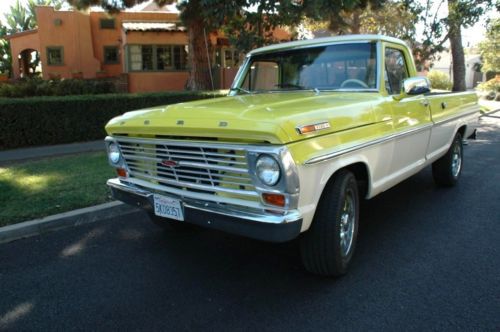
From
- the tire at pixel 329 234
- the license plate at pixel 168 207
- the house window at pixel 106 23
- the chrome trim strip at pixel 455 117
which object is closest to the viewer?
the tire at pixel 329 234

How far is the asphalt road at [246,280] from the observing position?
10.0 feet

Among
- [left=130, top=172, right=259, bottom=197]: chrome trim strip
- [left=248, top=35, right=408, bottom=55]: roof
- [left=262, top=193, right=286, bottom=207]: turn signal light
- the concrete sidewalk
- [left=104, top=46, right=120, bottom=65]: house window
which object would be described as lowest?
the concrete sidewalk

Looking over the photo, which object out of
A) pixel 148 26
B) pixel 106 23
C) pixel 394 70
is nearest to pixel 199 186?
pixel 394 70

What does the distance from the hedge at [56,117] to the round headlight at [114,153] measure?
6172 millimetres

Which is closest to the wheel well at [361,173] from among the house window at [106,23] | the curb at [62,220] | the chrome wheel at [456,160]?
the chrome wheel at [456,160]

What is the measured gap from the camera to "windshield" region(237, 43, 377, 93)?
14.3 ft

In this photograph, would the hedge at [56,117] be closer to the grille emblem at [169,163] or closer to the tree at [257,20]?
the tree at [257,20]

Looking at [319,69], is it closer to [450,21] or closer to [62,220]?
[62,220]

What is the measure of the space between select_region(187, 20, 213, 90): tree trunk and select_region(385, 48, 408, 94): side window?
1027 cm

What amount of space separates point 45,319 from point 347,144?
2.54m

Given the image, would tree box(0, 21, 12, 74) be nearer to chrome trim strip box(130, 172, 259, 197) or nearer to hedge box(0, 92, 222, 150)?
hedge box(0, 92, 222, 150)

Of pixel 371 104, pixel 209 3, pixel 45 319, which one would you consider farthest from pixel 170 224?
pixel 209 3

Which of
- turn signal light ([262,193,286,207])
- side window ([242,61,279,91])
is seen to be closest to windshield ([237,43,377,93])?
side window ([242,61,279,91])

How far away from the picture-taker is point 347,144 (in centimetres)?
342
